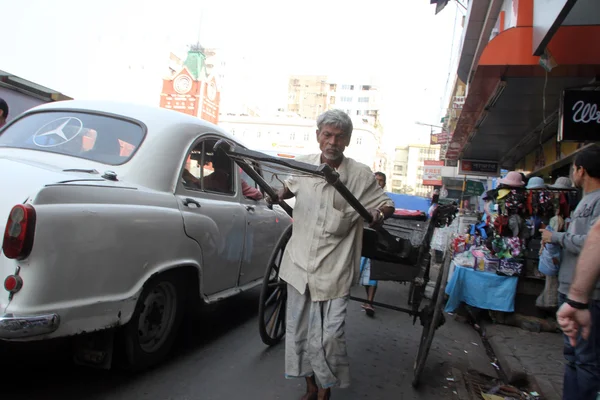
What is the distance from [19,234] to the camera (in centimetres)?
195

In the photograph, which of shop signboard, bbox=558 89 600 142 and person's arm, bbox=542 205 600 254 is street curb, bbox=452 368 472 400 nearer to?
person's arm, bbox=542 205 600 254

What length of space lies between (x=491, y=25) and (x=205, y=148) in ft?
37.2

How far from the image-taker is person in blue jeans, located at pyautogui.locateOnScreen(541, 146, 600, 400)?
92.5 inches

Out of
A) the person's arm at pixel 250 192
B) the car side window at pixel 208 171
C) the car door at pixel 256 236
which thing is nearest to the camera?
the car side window at pixel 208 171

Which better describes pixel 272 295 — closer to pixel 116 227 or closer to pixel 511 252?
pixel 116 227

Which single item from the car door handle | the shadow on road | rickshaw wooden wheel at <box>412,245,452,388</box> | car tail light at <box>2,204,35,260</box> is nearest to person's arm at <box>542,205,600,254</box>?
rickshaw wooden wheel at <box>412,245,452,388</box>

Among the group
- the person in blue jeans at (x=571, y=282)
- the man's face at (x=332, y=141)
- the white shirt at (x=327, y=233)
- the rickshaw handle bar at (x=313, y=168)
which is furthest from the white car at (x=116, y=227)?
the person in blue jeans at (x=571, y=282)

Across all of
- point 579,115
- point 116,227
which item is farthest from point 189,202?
point 579,115

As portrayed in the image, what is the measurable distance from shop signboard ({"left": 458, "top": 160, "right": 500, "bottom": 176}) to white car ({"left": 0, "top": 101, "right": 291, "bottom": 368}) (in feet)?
38.6

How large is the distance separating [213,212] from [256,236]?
83 cm

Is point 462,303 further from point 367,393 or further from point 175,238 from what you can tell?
point 175,238

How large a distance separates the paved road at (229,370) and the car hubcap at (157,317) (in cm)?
22

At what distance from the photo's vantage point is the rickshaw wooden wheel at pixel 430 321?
318 centimetres

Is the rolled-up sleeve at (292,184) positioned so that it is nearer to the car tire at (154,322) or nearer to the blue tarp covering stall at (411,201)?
the car tire at (154,322)
